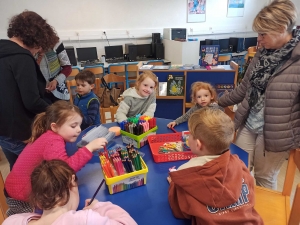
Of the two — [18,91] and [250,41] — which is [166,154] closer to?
[18,91]

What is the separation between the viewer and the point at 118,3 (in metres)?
5.39

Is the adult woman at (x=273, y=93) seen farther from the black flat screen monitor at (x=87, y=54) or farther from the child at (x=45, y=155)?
the black flat screen monitor at (x=87, y=54)

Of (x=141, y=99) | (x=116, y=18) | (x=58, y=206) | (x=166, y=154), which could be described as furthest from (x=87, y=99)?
(x=116, y=18)

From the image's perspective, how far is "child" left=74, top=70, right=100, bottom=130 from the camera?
2059mm

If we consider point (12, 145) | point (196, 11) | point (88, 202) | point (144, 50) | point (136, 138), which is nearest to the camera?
point (88, 202)

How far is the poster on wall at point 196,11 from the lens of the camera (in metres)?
5.93

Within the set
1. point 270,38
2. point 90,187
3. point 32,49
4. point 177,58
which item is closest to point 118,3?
point 177,58

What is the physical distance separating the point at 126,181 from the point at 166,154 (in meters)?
0.31

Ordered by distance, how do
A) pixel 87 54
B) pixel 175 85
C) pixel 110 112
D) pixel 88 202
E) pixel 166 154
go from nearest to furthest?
pixel 88 202 → pixel 166 154 → pixel 110 112 → pixel 175 85 → pixel 87 54

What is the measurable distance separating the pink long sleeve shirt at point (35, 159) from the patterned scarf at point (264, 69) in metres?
1.06

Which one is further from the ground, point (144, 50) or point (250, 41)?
point (250, 41)

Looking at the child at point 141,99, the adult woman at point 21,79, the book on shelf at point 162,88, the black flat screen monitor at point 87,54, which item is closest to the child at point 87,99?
the child at point 141,99

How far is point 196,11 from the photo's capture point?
6.02 m

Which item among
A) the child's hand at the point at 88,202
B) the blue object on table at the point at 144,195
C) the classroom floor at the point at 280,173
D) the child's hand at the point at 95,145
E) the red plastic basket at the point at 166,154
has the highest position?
the child's hand at the point at 95,145
